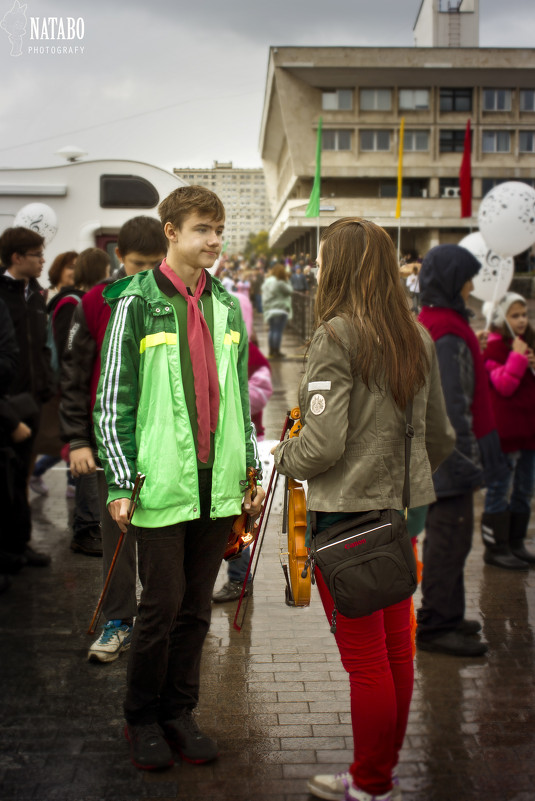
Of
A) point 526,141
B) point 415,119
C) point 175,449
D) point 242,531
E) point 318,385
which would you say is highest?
point 415,119

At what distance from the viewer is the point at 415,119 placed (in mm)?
63781

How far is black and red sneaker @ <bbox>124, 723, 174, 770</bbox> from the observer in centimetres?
314

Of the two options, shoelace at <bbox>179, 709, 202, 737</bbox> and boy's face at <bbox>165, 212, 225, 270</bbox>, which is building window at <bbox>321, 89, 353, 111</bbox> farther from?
shoelace at <bbox>179, 709, 202, 737</bbox>

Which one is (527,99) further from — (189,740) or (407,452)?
(189,740)

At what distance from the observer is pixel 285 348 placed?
2198 centimetres

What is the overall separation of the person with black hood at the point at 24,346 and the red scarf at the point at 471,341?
262cm

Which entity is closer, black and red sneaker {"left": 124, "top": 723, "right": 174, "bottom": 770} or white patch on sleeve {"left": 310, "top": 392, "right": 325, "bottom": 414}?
white patch on sleeve {"left": 310, "top": 392, "right": 325, "bottom": 414}

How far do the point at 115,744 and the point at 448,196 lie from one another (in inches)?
2533

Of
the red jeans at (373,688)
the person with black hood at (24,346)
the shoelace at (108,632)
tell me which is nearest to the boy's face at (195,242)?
the red jeans at (373,688)

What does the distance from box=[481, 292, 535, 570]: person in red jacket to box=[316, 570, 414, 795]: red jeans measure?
9.66 feet

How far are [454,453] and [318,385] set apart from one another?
1614mm

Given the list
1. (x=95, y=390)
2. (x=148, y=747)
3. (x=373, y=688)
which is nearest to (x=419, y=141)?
(x=95, y=390)

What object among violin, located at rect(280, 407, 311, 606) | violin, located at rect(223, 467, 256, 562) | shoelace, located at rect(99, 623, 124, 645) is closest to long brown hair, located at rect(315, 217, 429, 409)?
violin, located at rect(280, 407, 311, 606)

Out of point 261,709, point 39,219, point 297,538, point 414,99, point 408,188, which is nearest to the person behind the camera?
point 297,538
